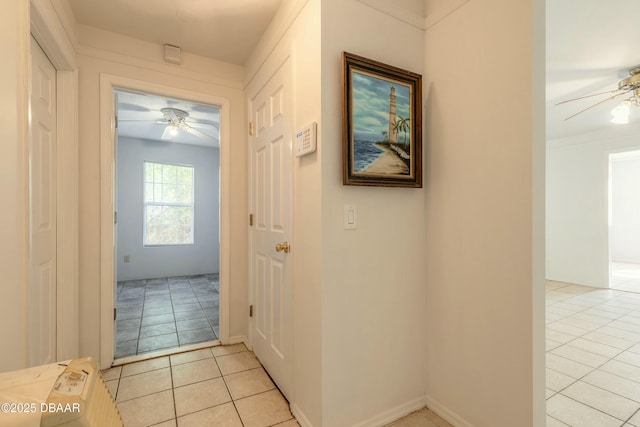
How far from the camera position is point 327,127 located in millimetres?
1438

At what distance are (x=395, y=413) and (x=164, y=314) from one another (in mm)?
2796

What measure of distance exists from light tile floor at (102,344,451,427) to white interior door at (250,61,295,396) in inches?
5.2

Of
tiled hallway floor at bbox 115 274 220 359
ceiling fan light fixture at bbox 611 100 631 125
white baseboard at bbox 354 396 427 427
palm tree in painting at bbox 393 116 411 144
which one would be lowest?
tiled hallway floor at bbox 115 274 220 359

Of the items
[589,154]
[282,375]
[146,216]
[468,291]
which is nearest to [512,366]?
[468,291]

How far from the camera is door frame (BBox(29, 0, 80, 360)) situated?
6.24 ft

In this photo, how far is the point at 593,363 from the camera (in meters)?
2.22

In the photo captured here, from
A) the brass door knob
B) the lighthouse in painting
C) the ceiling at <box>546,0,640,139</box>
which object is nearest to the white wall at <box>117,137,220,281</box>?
the brass door knob

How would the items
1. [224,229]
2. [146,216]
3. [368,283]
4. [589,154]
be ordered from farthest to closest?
1. [146,216]
2. [589,154]
3. [224,229]
4. [368,283]

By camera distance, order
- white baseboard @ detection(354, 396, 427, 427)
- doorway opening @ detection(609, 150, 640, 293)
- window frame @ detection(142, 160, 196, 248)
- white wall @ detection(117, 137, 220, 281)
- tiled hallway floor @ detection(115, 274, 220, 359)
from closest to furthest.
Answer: white baseboard @ detection(354, 396, 427, 427) < tiled hallway floor @ detection(115, 274, 220, 359) < white wall @ detection(117, 137, 220, 281) < window frame @ detection(142, 160, 196, 248) < doorway opening @ detection(609, 150, 640, 293)

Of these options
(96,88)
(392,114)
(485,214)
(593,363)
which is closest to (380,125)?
(392,114)

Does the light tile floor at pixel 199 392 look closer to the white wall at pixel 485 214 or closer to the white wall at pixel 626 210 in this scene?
the white wall at pixel 485 214

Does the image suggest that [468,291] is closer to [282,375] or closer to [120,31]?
[282,375]

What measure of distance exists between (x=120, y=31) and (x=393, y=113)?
2.09m

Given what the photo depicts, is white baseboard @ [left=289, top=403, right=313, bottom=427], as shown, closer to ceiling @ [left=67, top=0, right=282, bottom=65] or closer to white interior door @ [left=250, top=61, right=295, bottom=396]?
white interior door @ [left=250, top=61, right=295, bottom=396]
